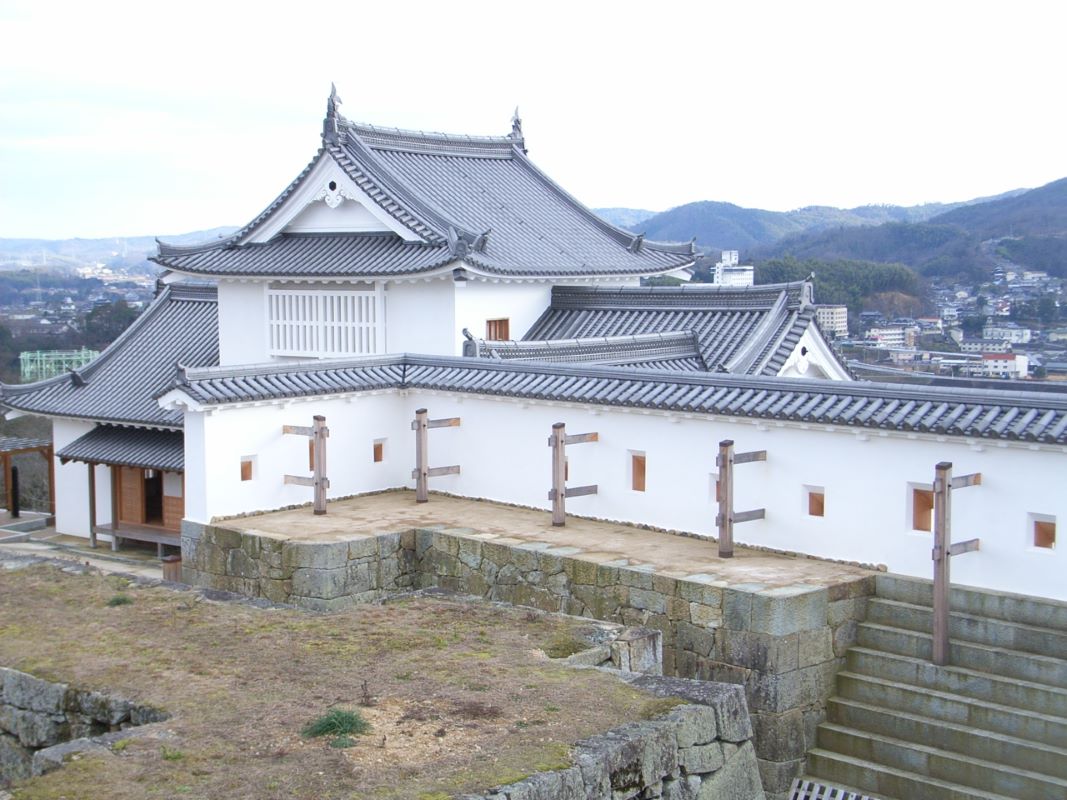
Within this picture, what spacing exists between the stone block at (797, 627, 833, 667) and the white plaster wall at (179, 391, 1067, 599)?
1.42m

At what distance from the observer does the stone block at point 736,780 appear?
9609 millimetres

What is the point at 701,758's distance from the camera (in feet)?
31.2

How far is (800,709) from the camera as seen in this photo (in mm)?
12047

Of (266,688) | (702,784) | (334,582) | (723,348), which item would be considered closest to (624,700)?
(702,784)

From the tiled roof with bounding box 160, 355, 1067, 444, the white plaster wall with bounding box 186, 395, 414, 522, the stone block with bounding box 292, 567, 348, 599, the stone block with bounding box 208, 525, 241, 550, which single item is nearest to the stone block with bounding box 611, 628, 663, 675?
the tiled roof with bounding box 160, 355, 1067, 444

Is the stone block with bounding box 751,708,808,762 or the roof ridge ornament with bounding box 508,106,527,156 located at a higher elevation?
the roof ridge ornament with bounding box 508,106,527,156

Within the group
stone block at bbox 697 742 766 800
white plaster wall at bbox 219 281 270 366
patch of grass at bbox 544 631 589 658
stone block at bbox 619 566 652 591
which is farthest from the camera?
white plaster wall at bbox 219 281 270 366

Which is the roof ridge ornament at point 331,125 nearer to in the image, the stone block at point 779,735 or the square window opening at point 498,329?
the square window opening at point 498,329

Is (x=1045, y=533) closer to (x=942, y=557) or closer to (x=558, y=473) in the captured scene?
(x=942, y=557)

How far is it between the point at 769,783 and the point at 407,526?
18.7 feet

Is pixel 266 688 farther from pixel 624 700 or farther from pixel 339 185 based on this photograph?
pixel 339 185

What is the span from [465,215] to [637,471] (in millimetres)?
9196

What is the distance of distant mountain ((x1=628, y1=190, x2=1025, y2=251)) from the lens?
10825 cm

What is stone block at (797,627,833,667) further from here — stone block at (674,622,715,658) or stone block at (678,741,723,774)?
stone block at (678,741,723,774)
